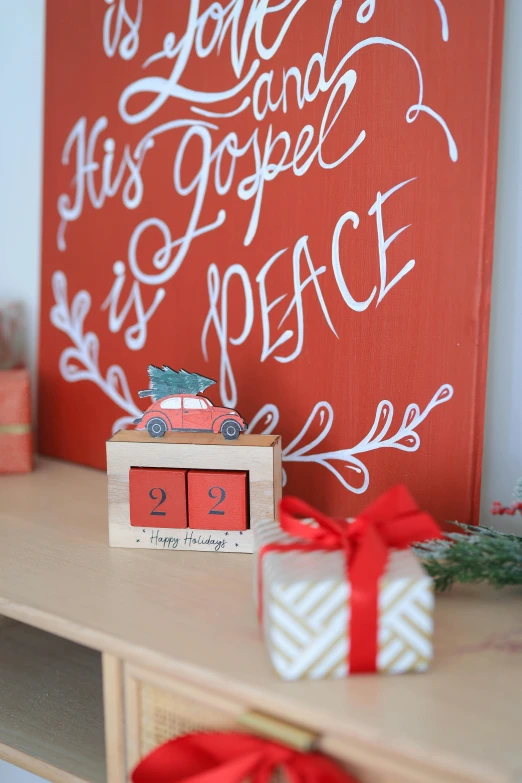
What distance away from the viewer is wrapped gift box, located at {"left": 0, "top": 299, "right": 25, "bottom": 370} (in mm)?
1496

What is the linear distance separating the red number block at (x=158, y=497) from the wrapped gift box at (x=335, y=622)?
301mm

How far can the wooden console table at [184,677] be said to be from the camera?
66cm

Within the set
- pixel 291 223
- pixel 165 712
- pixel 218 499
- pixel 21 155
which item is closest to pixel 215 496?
pixel 218 499

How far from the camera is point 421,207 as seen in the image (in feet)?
3.36

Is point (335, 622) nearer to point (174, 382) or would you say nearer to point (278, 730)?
point (278, 730)

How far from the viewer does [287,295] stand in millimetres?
1155

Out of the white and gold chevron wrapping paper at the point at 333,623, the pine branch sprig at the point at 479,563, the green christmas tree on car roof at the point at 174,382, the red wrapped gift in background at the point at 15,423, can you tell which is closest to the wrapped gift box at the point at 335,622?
the white and gold chevron wrapping paper at the point at 333,623

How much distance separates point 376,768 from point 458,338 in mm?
548

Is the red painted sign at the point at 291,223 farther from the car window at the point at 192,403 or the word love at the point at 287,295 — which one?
the car window at the point at 192,403

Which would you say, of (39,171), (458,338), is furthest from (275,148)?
(39,171)

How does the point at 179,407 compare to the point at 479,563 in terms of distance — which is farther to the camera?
the point at 179,407

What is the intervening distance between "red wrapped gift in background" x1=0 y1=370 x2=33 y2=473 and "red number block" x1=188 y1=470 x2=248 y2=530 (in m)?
0.46

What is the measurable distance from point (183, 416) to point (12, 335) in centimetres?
60

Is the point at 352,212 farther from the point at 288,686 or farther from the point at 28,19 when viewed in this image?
the point at 28,19
